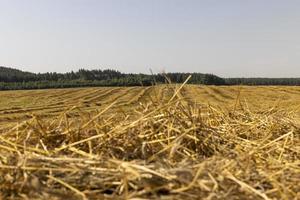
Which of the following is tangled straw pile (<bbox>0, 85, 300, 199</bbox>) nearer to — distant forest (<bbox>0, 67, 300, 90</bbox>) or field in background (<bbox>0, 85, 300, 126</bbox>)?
field in background (<bbox>0, 85, 300, 126</bbox>)

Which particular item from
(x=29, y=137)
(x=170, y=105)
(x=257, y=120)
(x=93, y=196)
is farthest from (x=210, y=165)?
(x=257, y=120)

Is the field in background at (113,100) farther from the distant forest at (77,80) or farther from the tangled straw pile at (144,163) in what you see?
the distant forest at (77,80)

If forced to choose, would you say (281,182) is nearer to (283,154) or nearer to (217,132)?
(283,154)

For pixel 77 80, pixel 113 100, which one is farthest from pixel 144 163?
pixel 77 80

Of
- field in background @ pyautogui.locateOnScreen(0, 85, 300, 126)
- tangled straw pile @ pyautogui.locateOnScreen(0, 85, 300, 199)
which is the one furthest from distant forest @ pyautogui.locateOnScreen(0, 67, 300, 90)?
tangled straw pile @ pyautogui.locateOnScreen(0, 85, 300, 199)

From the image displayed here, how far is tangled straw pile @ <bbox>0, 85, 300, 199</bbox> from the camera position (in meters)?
1.67

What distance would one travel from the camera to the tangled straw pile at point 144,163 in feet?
5.49

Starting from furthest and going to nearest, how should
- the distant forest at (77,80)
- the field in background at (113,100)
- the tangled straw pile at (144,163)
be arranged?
the distant forest at (77,80) < the field in background at (113,100) < the tangled straw pile at (144,163)

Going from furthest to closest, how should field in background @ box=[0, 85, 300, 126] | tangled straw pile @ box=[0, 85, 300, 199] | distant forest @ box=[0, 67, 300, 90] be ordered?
distant forest @ box=[0, 67, 300, 90]
field in background @ box=[0, 85, 300, 126]
tangled straw pile @ box=[0, 85, 300, 199]

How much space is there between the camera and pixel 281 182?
6.04 feet

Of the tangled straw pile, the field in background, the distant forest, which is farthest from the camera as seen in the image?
the distant forest

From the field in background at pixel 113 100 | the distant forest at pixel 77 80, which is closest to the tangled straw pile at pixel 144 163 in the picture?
the field in background at pixel 113 100

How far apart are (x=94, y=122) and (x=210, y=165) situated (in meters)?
0.99

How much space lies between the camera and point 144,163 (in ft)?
5.92
